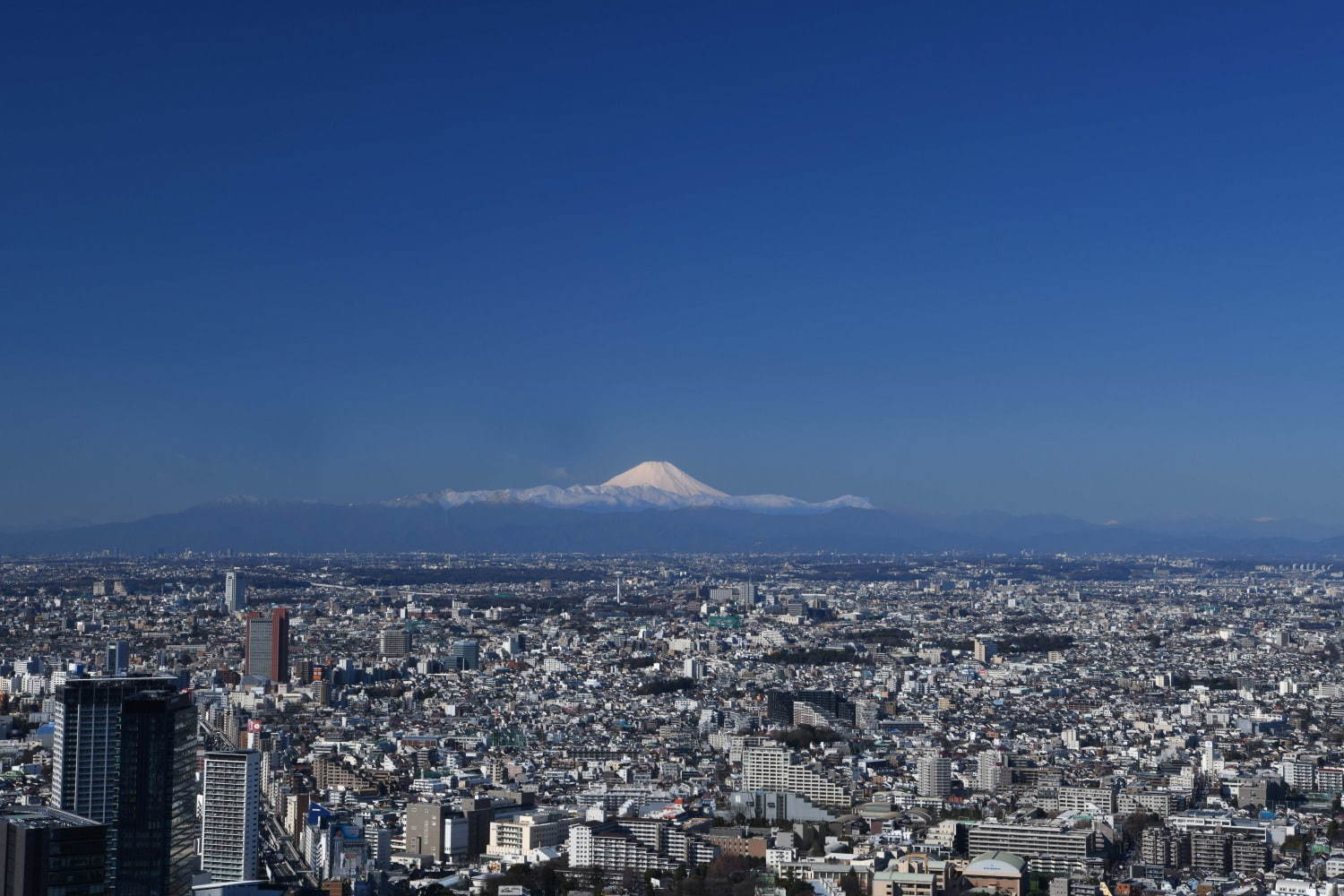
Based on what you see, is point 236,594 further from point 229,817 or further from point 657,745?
point 229,817

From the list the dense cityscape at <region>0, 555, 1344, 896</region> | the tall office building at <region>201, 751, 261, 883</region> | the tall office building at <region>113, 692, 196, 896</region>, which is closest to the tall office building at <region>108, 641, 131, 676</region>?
the dense cityscape at <region>0, 555, 1344, 896</region>

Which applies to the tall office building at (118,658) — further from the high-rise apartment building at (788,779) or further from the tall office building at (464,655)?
the high-rise apartment building at (788,779)

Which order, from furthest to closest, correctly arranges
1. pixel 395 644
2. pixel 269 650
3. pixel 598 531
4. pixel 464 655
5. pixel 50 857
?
pixel 598 531
pixel 395 644
pixel 464 655
pixel 269 650
pixel 50 857

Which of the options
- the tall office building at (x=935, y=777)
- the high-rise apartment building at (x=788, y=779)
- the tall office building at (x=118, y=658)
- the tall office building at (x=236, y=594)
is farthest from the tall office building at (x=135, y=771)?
the tall office building at (x=236, y=594)

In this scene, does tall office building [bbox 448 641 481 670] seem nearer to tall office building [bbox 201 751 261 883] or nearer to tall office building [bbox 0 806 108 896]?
tall office building [bbox 201 751 261 883]

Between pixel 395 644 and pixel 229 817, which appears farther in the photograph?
pixel 395 644

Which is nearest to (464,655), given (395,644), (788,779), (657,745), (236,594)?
(395,644)

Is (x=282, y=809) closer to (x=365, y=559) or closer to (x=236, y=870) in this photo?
(x=236, y=870)
